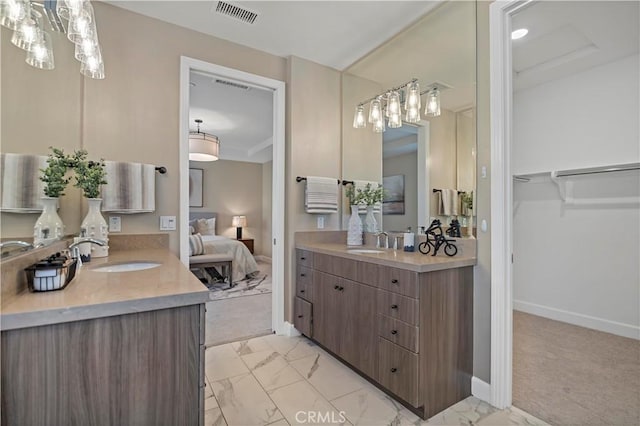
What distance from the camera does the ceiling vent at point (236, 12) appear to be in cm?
218

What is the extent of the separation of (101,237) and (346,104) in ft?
7.84

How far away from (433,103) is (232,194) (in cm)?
592

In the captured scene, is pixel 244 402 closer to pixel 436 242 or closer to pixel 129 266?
pixel 129 266

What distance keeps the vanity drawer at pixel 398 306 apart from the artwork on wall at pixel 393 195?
39.0 inches

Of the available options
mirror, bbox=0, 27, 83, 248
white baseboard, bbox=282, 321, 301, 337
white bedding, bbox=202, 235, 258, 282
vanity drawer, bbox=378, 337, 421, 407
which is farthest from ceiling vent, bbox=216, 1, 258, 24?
white bedding, bbox=202, 235, 258, 282

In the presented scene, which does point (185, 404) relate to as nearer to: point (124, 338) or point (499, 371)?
point (124, 338)

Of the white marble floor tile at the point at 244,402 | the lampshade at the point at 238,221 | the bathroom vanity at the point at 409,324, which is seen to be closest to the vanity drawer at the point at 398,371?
the bathroom vanity at the point at 409,324

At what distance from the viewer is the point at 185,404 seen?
0.96 metres

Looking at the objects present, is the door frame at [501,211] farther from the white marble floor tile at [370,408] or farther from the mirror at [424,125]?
the white marble floor tile at [370,408]

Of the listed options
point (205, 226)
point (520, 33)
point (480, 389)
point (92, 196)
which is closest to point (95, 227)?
point (92, 196)

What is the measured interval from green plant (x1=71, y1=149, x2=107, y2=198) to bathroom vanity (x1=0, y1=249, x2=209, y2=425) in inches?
42.9

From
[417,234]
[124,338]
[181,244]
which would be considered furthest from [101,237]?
[417,234]

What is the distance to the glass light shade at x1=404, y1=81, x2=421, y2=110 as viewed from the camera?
2.45m
